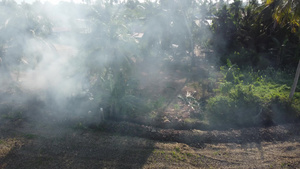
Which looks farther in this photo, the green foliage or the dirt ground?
the green foliage

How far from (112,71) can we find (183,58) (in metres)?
8.70

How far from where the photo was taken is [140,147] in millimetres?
6121

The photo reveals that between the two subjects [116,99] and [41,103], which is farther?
[41,103]

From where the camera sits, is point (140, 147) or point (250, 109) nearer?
point (140, 147)

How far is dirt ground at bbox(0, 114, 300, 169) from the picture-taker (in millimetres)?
5527

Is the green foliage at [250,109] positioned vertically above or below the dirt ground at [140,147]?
above

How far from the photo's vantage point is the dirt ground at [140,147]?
5.53 meters

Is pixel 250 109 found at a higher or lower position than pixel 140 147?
higher

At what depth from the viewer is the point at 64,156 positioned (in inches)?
224

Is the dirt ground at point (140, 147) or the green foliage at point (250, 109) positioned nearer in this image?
the dirt ground at point (140, 147)

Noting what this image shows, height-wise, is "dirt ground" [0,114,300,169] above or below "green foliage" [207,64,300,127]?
below

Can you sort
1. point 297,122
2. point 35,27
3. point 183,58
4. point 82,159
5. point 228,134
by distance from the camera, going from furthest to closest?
point 183,58 → point 35,27 → point 297,122 → point 228,134 → point 82,159

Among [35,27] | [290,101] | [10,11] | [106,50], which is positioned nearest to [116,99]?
[106,50]

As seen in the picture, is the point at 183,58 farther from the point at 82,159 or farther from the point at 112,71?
the point at 82,159
